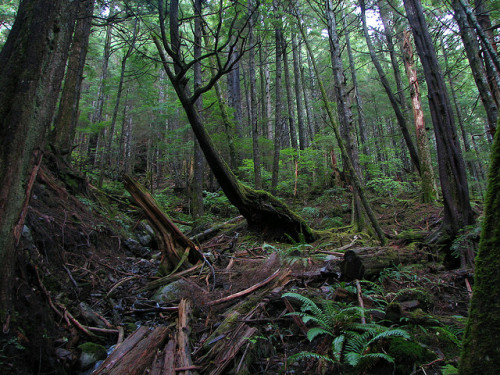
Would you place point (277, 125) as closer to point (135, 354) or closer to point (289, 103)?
point (289, 103)

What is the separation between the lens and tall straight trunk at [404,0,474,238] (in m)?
5.02

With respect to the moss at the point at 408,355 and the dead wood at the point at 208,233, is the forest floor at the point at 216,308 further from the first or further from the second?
the dead wood at the point at 208,233

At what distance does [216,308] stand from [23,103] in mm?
3237

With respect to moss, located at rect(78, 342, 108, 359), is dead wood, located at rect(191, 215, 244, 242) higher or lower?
higher

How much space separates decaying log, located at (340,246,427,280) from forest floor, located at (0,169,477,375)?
0.08 m

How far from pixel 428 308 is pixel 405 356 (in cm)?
139

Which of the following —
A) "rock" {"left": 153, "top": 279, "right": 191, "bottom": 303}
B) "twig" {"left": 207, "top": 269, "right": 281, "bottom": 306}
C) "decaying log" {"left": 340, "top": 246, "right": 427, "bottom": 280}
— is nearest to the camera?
"twig" {"left": 207, "top": 269, "right": 281, "bottom": 306}

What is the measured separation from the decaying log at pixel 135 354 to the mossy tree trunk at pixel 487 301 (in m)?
2.54

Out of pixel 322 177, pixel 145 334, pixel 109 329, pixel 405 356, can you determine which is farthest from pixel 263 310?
pixel 322 177

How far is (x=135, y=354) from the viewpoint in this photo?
2.65 m

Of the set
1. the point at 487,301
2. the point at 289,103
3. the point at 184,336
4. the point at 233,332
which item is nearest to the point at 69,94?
the point at 184,336

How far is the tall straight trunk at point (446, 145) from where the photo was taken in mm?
Answer: 5023

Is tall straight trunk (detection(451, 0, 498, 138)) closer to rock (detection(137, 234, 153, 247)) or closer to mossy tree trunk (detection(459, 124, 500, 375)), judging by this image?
mossy tree trunk (detection(459, 124, 500, 375))

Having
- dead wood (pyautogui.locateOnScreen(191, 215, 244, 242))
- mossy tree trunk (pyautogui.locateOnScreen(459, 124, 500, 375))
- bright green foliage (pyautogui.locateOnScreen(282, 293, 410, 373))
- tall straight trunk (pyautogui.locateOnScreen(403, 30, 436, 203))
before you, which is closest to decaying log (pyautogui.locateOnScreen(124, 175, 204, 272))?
dead wood (pyautogui.locateOnScreen(191, 215, 244, 242))
